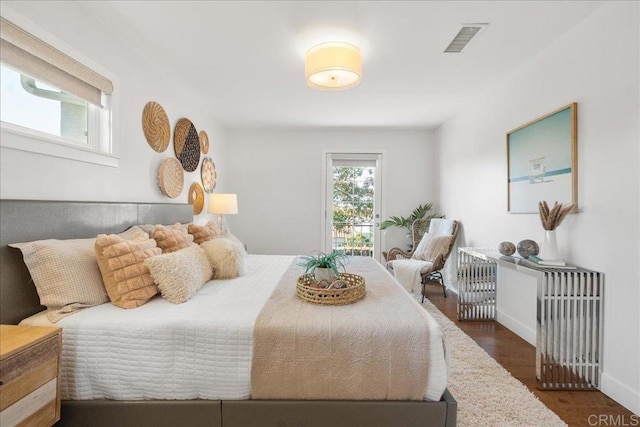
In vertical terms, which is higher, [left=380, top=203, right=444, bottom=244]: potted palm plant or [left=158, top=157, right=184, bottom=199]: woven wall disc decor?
[left=158, top=157, right=184, bottom=199]: woven wall disc decor

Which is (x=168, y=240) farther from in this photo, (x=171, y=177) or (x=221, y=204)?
(x=221, y=204)

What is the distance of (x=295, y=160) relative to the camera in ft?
16.1

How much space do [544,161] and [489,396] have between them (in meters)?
1.78

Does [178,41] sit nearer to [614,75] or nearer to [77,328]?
[77,328]

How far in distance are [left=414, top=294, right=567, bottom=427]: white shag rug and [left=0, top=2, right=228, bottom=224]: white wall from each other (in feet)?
8.61

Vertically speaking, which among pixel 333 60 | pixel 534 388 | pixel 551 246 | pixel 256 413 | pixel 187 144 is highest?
pixel 333 60

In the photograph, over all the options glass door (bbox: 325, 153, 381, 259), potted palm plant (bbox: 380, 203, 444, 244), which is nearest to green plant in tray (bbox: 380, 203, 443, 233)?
potted palm plant (bbox: 380, 203, 444, 244)

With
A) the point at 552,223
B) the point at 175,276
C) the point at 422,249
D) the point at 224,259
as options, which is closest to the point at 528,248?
the point at 552,223

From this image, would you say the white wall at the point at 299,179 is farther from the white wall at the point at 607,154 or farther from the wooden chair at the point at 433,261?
the white wall at the point at 607,154

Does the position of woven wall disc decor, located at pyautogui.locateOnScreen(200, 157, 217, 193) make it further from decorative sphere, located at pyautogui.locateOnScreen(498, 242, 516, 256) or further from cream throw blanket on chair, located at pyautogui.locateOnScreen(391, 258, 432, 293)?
decorative sphere, located at pyautogui.locateOnScreen(498, 242, 516, 256)

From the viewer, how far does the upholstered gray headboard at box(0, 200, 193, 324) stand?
4.64 feet

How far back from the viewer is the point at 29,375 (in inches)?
44.0

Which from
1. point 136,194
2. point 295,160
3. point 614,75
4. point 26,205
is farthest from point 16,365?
point 295,160

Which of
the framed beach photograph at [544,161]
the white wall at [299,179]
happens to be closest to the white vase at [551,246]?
the framed beach photograph at [544,161]
